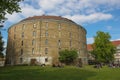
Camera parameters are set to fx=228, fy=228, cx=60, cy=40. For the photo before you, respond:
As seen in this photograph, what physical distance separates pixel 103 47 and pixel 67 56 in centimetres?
1441

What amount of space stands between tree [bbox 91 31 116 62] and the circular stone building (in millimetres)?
7834

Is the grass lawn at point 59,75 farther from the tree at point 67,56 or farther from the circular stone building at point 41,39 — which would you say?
the circular stone building at point 41,39

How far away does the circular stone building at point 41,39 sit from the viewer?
8019cm

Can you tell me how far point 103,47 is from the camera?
81.7 m

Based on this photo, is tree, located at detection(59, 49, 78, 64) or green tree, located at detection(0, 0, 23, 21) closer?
green tree, located at detection(0, 0, 23, 21)

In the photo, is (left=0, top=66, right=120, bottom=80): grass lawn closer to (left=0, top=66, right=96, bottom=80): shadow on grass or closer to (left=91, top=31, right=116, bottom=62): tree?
(left=0, top=66, right=96, bottom=80): shadow on grass

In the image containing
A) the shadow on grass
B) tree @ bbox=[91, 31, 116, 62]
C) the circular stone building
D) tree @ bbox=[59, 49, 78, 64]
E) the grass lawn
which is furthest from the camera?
tree @ bbox=[91, 31, 116, 62]

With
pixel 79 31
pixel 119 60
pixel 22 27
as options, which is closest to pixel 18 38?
pixel 22 27

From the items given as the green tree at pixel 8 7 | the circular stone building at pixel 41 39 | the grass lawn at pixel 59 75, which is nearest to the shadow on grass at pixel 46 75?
the grass lawn at pixel 59 75

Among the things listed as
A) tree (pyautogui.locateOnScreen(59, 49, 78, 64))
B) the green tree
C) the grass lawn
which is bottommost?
the grass lawn

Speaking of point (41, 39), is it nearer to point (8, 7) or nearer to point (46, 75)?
point (46, 75)

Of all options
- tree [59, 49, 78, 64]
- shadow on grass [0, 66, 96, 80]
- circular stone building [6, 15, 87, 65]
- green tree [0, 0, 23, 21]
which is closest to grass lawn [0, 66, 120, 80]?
shadow on grass [0, 66, 96, 80]

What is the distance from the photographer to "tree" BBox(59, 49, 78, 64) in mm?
76475

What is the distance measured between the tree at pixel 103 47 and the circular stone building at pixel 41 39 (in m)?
7.83
